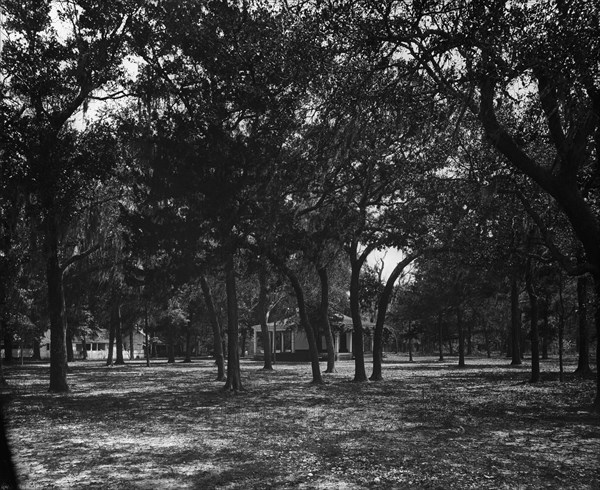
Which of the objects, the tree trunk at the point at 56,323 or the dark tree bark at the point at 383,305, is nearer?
the tree trunk at the point at 56,323

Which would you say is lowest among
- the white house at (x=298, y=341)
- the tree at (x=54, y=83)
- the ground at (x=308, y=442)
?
the white house at (x=298, y=341)

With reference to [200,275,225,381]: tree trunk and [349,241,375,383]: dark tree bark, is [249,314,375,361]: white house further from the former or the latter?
[349,241,375,383]: dark tree bark

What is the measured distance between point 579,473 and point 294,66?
8742mm

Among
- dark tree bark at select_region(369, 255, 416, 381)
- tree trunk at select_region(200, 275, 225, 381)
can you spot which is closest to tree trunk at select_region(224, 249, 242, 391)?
tree trunk at select_region(200, 275, 225, 381)

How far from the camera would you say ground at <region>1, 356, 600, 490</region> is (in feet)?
24.0

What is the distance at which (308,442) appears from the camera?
10039 mm

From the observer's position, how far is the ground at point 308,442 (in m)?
7.31

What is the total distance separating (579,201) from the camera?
11734mm

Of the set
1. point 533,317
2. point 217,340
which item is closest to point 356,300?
point 217,340

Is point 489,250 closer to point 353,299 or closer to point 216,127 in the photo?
point 353,299

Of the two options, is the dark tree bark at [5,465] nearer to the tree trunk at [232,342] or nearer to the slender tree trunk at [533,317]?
the tree trunk at [232,342]

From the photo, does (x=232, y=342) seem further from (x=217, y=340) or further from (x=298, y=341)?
(x=298, y=341)

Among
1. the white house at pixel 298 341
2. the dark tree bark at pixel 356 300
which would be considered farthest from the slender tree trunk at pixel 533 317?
the white house at pixel 298 341

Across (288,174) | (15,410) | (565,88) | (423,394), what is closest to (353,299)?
(423,394)
